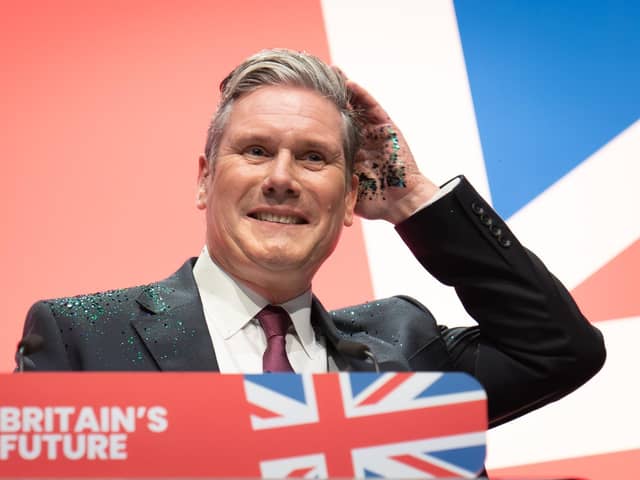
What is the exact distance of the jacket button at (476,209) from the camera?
2123 millimetres

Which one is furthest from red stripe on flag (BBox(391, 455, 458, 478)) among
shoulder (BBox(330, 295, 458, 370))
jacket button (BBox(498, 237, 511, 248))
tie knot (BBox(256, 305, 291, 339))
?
jacket button (BBox(498, 237, 511, 248))

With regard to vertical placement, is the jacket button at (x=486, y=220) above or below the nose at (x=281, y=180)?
below

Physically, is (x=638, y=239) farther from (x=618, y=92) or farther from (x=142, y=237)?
(x=142, y=237)

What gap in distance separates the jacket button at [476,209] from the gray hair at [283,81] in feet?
0.81

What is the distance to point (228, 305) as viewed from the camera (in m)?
1.95

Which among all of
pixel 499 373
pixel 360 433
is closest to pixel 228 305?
pixel 499 373

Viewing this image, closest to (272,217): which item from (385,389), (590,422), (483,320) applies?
(483,320)

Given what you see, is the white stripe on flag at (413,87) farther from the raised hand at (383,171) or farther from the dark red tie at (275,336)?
the dark red tie at (275,336)

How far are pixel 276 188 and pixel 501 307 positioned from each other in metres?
0.51

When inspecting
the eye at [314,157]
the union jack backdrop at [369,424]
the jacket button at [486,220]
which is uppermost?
the eye at [314,157]

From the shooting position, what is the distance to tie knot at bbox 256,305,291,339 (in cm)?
193

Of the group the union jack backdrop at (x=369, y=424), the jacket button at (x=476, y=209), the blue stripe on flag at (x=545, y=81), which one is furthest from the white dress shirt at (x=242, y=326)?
the blue stripe on flag at (x=545, y=81)

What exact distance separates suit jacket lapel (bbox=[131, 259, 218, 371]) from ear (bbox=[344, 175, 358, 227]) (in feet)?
1.20

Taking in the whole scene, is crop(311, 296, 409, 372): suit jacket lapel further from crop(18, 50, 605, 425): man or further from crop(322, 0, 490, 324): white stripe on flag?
crop(322, 0, 490, 324): white stripe on flag
